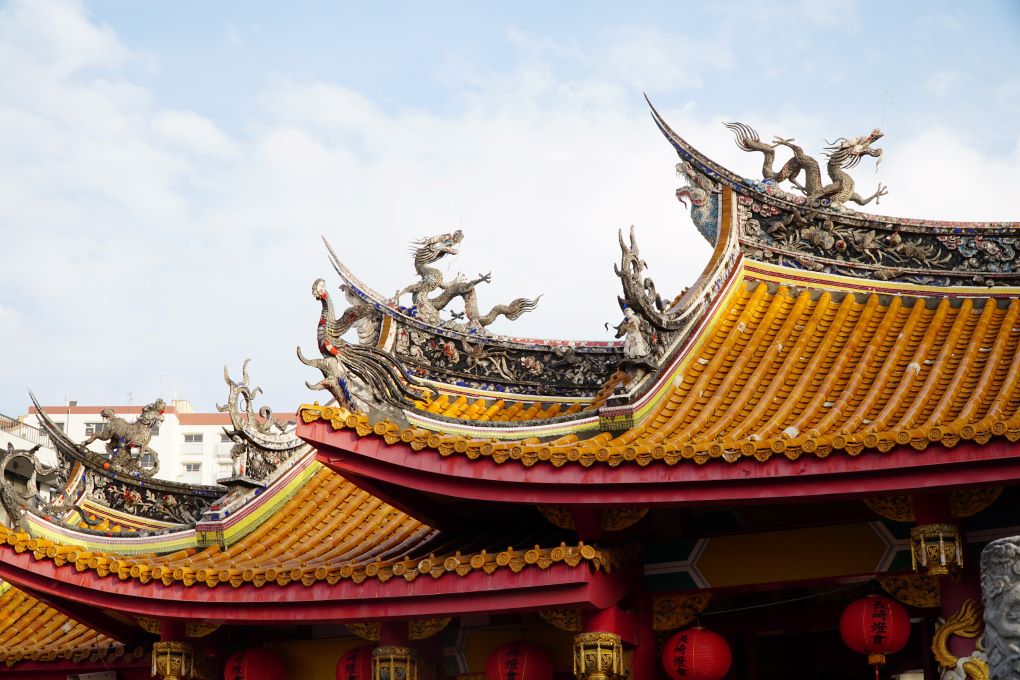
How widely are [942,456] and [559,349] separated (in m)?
6.74

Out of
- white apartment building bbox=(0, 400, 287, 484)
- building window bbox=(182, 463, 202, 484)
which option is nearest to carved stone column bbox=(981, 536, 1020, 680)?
white apartment building bbox=(0, 400, 287, 484)

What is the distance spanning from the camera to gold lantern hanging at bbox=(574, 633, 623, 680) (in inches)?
438

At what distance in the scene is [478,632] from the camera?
1278cm

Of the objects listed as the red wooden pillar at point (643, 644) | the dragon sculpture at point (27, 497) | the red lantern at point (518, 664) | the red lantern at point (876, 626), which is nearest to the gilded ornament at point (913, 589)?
the red lantern at point (876, 626)

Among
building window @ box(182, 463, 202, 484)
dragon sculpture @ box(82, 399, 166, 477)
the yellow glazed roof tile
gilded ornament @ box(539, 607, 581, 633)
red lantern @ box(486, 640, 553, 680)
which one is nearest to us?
the yellow glazed roof tile

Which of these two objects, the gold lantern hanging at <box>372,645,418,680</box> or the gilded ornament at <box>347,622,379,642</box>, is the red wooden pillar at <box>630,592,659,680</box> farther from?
the gilded ornament at <box>347,622,379,642</box>

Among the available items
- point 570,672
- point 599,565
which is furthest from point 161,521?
point 599,565

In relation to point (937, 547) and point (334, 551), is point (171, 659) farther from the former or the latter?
point (937, 547)

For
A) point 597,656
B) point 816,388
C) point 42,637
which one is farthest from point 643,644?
point 42,637

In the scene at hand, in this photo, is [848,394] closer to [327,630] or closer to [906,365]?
[906,365]

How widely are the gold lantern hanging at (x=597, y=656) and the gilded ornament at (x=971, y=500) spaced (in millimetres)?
2613

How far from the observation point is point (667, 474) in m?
10.7

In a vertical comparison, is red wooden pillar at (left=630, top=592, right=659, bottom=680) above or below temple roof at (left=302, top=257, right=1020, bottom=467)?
below

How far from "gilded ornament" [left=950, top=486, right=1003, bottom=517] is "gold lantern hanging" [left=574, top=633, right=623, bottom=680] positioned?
2.61m
